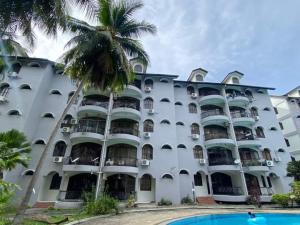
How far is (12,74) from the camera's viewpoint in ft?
63.9

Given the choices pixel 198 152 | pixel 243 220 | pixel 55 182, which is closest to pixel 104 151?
pixel 55 182

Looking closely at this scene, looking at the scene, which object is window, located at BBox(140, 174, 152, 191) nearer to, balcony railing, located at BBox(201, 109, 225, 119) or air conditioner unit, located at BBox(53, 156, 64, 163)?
air conditioner unit, located at BBox(53, 156, 64, 163)

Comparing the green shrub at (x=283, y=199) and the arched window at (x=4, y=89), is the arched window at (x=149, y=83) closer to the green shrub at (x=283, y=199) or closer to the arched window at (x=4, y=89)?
the arched window at (x=4, y=89)

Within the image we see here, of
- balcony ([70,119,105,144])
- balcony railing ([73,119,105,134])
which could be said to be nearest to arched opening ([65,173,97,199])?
balcony ([70,119,105,144])

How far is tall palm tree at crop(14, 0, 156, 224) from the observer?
11.9 meters

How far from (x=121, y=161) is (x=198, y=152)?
884 centimetres

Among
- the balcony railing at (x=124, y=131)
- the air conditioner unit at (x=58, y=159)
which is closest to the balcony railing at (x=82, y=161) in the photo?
the air conditioner unit at (x=58, y=159)

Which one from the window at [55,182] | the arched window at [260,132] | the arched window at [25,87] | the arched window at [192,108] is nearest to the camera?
the window at [55,182]

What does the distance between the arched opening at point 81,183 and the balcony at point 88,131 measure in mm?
3457

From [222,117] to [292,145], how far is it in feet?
42.2

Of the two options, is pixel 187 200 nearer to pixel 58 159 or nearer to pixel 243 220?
pixel 243 220

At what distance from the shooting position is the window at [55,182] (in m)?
17.3

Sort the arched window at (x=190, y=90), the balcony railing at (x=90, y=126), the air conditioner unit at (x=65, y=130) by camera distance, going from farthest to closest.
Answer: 1. the arched window at (x=190, y=90)
2. the air conditioner unit at (x=65, y=130)
3. the balcony railing at (x=90, y=126)

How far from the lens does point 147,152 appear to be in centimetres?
1958
